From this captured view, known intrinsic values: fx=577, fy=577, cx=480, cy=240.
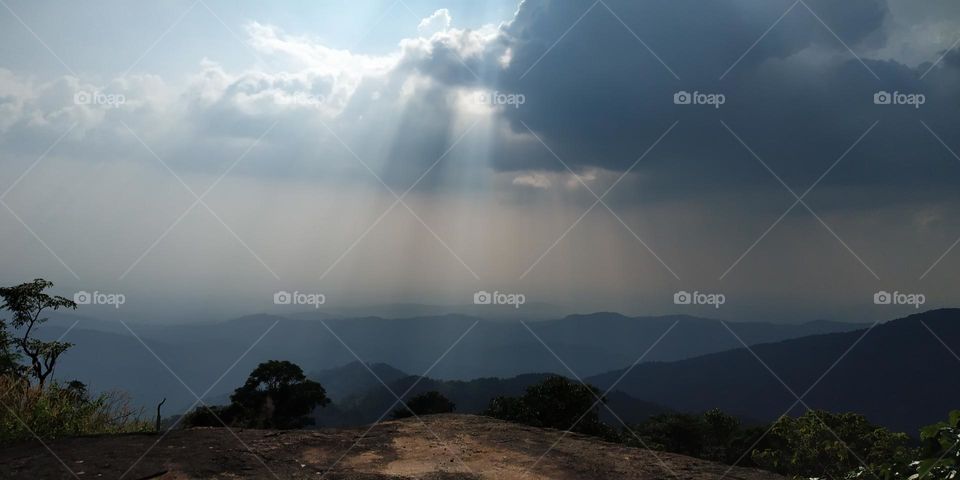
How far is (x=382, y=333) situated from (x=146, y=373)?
253 feet

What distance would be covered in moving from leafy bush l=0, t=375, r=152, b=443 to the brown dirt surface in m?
1.14

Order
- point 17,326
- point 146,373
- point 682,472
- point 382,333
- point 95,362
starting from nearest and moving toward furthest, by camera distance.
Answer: point 682,472 → point 17,326 → point 382,333 → point 95,362 → point 146,373

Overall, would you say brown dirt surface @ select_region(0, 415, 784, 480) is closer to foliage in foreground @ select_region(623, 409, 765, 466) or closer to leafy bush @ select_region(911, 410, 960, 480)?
leafy bush @ select_region(911, 410, 960, 480)

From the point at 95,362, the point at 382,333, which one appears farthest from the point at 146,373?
the point at 382,333

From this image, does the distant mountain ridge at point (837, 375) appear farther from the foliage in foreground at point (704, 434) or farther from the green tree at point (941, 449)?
the green tree at point (941, 449)

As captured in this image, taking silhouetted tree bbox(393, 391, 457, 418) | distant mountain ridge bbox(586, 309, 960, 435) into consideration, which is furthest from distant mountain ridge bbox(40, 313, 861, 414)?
silhouetted tree bbox(393, 391, 457, 418)

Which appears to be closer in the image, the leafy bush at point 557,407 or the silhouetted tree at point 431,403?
the leafy bush at point 557,407

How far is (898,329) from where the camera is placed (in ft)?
246

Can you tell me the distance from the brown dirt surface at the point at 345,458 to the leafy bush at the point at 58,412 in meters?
1.14

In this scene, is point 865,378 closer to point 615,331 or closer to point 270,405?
point 615,331

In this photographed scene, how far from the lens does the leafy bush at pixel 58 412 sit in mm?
8203

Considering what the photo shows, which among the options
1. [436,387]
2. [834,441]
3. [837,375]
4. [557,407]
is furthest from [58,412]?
[837,375]

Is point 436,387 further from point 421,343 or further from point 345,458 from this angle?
point 421,343

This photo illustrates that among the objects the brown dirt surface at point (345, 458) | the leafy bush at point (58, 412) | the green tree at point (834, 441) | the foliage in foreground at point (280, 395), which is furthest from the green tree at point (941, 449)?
the foliage in foreground at point (280, 395)
